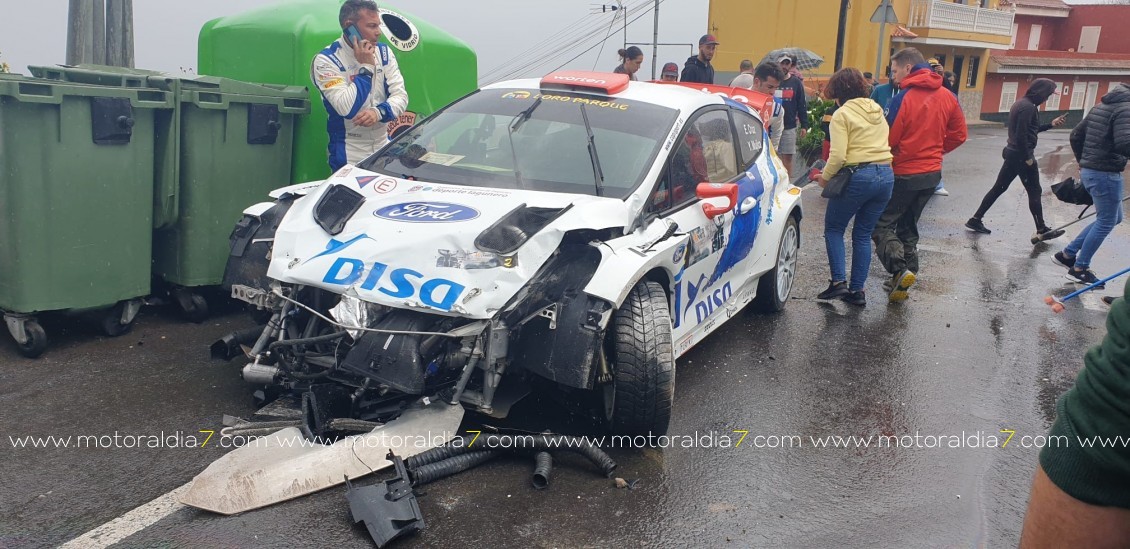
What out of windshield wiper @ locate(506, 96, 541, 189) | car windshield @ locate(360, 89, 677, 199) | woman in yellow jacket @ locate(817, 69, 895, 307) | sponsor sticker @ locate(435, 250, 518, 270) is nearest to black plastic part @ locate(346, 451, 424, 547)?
sponsor sticker @ locate(435, 250, 518, 270)

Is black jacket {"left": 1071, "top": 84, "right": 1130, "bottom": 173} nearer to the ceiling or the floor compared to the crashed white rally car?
nearer to the ceiling

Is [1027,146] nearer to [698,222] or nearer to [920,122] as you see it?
[920,122]

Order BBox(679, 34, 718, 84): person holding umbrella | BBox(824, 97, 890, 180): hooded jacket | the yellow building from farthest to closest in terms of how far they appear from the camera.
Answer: the yellow building → BBox(679, 34, 718, 84): person holding umbrella → BBox(824, 97, 890, 180): hooded jacket

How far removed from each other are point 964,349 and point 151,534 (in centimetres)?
503

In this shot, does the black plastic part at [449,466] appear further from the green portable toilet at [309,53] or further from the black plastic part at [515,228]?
the green portable toilet at [309,53]

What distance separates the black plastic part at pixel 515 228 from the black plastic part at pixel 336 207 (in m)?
0.76

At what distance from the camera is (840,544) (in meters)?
3.46

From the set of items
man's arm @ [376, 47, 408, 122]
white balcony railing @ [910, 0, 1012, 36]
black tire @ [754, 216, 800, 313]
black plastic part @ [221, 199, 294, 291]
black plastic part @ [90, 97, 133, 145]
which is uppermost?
white balcony railing @ [910, 0, 1012, 36]

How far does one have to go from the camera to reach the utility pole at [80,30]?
8.18m

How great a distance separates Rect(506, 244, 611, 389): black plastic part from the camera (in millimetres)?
3662

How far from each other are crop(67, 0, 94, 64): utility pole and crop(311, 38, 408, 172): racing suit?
356 centimetres

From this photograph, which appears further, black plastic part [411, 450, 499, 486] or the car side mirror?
the car side mirror

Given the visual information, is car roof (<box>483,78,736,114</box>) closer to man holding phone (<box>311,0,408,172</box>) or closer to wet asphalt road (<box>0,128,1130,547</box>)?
man holding phone (<box>311,0,408,172</box>)

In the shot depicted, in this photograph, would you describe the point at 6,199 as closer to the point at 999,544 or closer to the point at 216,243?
the point at 216,243
